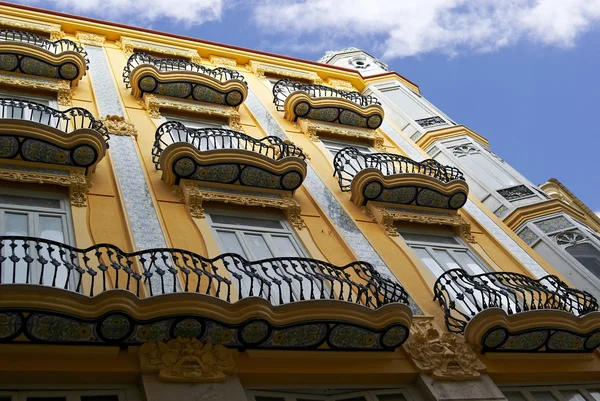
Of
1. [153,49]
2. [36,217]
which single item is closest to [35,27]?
[153,49]

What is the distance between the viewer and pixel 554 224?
1277cm

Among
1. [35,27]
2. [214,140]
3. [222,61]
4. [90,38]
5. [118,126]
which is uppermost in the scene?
[35,27]

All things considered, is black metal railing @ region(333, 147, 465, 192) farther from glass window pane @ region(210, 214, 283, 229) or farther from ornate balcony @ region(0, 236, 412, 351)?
ornate balcony @ region(0, 236, 412, 351)

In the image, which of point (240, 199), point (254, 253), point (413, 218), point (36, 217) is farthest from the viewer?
point (413, 218)

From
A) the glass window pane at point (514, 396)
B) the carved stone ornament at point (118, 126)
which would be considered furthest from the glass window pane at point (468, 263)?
the carved stone ornament at point (118, 126)

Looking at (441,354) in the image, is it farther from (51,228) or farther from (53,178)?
(53,178)

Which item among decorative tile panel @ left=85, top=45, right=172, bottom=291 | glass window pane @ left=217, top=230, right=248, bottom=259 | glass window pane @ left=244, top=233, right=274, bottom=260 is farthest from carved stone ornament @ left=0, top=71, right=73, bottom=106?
glass window pane @ left=244, top=233, right=274, bottom=260

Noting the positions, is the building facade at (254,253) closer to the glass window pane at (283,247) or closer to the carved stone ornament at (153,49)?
the glass window pane at (283,247)

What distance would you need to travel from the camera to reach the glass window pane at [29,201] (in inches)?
363

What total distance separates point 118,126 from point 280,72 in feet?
24.7

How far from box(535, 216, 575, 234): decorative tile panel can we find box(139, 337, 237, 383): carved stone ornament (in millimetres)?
7829

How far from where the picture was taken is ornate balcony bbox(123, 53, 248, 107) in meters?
Result: 13.6

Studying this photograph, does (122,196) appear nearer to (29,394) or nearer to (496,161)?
(29,394)

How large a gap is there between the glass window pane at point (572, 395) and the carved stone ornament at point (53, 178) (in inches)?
285
